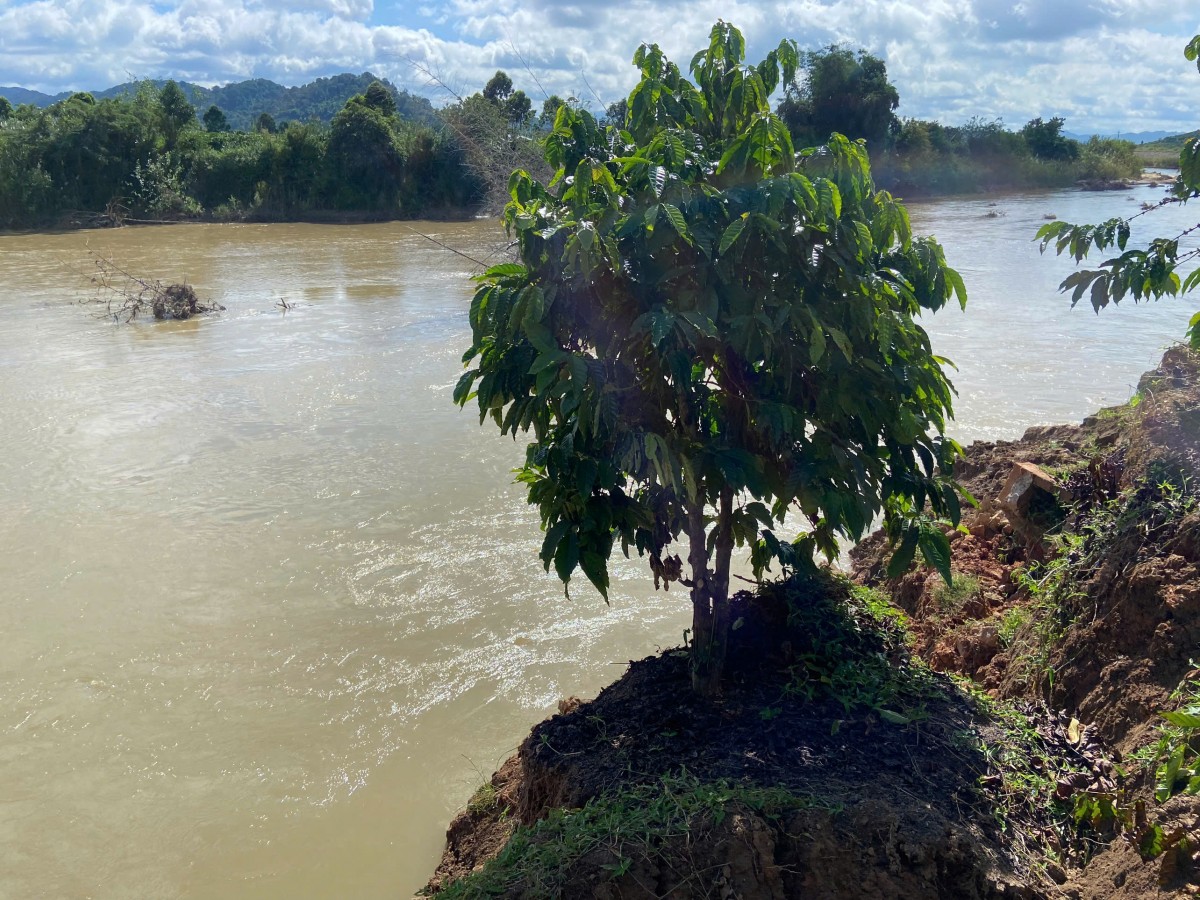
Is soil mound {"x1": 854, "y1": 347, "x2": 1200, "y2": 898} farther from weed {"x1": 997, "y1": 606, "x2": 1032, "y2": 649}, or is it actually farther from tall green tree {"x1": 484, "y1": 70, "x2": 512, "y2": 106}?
tall green tree {"x1": 484, "y1": 70, "x2": 512, "y2": 106}

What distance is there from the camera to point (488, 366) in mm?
2752

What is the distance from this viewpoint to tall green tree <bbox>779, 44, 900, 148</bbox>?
37.9 metres

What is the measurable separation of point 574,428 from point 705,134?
45.4 inches

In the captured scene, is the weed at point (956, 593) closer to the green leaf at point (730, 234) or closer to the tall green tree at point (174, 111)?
the green leaf at point (730, 234)

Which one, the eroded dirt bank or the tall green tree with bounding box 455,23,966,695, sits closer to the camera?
the eroded dirt bank

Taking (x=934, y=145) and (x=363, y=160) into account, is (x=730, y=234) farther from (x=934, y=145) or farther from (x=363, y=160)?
(x=934, y=145)

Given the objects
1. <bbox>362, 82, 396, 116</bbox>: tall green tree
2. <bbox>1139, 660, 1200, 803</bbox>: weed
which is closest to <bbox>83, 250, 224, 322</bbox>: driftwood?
<bbox>1139, 660, 1200, 803</bbox>: weed

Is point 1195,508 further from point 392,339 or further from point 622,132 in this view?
point 392,339

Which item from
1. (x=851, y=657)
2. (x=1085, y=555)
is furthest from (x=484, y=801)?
(x=1085, y=555)

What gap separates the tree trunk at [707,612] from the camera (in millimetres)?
3121

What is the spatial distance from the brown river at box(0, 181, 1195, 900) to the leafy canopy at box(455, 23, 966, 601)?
2.01 m

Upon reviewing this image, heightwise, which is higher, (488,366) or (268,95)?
(268,95)

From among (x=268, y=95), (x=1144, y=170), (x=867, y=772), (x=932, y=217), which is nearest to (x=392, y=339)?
(x=867, y=772)

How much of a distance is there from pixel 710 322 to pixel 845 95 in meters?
40.7
